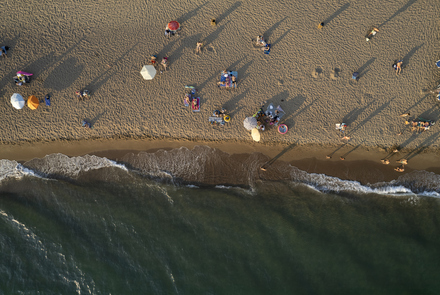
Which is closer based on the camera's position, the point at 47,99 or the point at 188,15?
Answer: the point at 47,99

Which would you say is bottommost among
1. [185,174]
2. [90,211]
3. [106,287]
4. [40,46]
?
[106,287]

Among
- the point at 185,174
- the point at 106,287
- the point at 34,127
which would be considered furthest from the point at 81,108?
the point at 106,287

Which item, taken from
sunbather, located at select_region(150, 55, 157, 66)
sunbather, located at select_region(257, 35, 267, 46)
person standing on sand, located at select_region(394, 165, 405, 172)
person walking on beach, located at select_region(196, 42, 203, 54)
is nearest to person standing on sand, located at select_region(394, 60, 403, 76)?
person standing on sand, located at select_region(394, 165, 405, 172)

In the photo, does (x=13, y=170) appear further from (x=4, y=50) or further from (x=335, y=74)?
(x=335, y=74)

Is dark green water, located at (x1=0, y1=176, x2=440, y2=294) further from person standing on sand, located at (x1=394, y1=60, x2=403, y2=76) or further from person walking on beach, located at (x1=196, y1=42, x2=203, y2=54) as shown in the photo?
person walking on beach, located at (x1=196, y1=42, x2=203, y2=54)

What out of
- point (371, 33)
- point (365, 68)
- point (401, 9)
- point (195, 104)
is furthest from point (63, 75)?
point (401, 9)

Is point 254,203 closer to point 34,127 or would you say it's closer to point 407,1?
point 34,127
